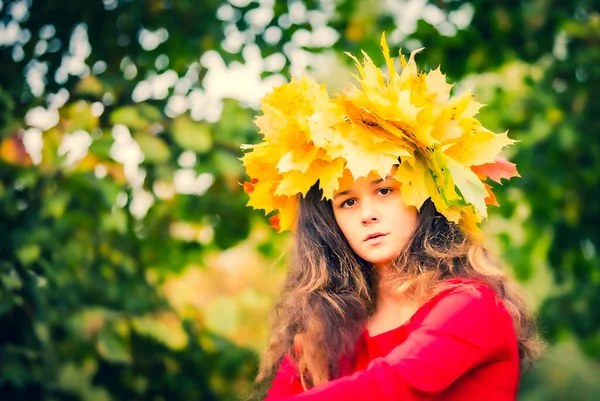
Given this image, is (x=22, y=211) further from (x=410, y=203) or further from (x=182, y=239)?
(x=410, y=203)

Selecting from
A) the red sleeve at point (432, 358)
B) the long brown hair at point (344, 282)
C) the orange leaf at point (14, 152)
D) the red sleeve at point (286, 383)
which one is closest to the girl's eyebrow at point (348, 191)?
the long brown hair at point (344, 282)

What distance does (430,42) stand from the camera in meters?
4.29

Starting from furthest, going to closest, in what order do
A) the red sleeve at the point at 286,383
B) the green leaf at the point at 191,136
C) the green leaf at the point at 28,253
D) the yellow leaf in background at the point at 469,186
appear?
the green leaf at the point at 191,136
the green leaf at the point at 28,253
the red sleeve at the point at 286,383
the yellow leaf in background at the point at 469,186

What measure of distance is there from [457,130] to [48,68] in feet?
8.23

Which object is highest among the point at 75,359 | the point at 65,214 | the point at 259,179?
the point at 259,179

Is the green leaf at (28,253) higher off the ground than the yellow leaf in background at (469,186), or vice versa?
the yellow leaf in background at (469,186)

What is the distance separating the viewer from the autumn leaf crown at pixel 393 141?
2100 mm

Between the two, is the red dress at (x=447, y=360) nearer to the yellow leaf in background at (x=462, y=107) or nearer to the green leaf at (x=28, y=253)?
the yellow leaf in background at (x=462, y=107)

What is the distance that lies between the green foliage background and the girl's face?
1595mm

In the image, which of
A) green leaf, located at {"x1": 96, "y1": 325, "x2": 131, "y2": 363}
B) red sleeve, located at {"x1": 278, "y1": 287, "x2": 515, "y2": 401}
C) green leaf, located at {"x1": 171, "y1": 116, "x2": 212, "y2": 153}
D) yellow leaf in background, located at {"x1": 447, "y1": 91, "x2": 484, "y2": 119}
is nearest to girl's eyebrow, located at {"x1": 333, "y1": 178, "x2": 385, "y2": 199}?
yellow leaf in background, located at {"x1": 447, "y1": 91, "x2": 484, "y2": 119}

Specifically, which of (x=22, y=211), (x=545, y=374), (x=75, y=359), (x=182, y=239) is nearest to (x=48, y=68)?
(x=22, y=211)

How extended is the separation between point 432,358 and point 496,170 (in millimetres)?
620

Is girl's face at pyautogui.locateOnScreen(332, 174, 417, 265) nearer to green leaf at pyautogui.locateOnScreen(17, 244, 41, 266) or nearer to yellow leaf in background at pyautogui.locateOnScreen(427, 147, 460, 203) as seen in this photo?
yellow leaf in background at pyautogui.locateOnScreen(427, 147, 460, 203)

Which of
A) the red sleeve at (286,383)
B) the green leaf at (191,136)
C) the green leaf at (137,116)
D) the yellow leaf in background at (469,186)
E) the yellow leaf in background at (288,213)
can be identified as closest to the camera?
the yellow leaf in background at (469,186)
